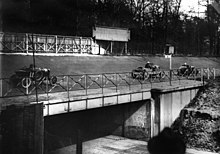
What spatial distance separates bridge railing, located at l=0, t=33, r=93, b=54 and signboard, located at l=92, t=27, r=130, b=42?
0.93 metres

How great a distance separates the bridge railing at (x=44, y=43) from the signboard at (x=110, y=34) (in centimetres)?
93

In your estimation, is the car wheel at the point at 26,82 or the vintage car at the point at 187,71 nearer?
Answer: the car wheel at the point at 26,82

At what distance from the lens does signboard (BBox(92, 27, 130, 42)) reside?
84.6 ft

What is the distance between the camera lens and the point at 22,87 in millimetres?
11594

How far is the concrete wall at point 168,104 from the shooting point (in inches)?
578

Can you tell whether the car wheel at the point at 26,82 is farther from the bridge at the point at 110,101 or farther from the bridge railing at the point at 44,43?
the bridge railing at the point at 44,43

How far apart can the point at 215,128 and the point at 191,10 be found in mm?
27200

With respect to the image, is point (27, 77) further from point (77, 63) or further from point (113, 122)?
point (77, 63)

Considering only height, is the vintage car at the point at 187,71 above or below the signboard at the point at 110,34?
below

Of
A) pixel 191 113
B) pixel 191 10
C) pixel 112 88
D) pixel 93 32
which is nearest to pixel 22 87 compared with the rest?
pixel 112 88

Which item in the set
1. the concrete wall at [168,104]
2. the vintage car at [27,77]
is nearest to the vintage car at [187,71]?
the concrete wall at [168,104]

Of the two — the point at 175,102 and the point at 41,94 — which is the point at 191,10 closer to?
the point at 175,102

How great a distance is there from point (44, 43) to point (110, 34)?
7274 millimetres

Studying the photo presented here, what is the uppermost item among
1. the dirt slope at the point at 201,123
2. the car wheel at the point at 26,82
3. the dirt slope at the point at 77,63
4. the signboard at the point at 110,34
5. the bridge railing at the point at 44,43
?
the signboard at the point at 110,34
